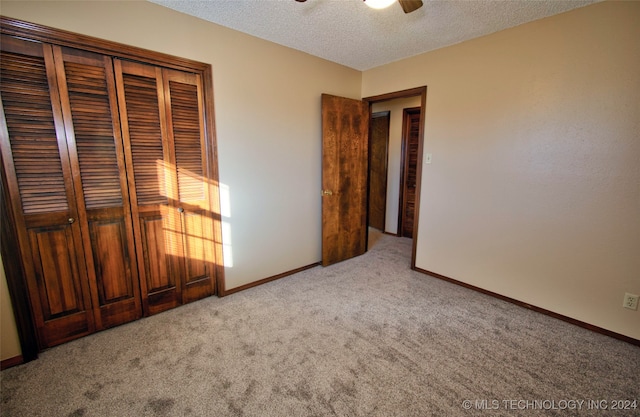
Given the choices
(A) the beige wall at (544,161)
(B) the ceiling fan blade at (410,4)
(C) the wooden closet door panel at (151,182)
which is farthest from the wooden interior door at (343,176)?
(C) the wooden closet door panel at (151,182)

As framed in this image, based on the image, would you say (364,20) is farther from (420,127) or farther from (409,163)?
(409,163)

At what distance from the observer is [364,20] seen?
2.28 metres

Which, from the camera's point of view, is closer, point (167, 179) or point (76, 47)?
point (76, 47)

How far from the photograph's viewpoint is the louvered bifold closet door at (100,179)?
1.85 meters

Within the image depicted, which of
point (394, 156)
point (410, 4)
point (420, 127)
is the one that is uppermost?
point (410, 4)

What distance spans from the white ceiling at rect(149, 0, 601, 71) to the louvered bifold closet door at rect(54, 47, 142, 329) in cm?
78

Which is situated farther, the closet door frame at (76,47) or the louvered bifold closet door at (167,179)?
the louvered bifold closet door at (167,179)

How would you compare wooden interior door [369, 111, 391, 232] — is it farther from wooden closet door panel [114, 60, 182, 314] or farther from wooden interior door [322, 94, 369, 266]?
wooden closet door panel [114, 60, 182, 314]

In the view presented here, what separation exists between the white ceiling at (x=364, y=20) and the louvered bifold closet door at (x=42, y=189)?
1003mm

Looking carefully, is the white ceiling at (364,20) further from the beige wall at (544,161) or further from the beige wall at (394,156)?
the beige wall at (394,156)

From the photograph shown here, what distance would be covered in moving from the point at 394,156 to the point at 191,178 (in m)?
3.52

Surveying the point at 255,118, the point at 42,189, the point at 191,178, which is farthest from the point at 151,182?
the point at 255,118

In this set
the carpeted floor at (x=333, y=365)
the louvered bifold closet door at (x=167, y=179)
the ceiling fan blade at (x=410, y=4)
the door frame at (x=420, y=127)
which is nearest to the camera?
the carpeted floor at (x=333, y=365)

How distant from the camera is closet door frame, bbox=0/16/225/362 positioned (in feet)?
5.51
